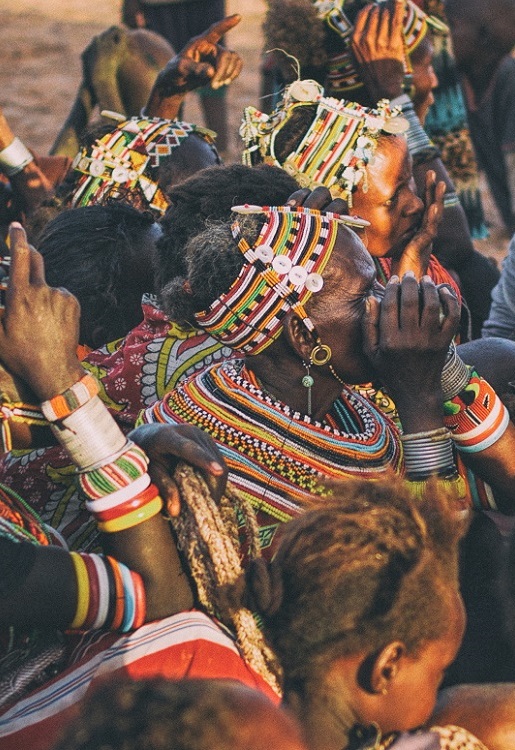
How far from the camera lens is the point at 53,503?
2836 millimetres

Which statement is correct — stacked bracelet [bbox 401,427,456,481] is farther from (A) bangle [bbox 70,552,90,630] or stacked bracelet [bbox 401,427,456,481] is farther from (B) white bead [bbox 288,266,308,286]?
(A) bangle [bbox 70,552,90,630]

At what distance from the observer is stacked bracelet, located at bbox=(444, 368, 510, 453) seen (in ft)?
9.41

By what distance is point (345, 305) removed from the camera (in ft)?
9.09

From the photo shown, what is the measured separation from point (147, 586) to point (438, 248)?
2.85m

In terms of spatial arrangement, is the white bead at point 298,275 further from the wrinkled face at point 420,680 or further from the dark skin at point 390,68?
the dark skin at point 390,68

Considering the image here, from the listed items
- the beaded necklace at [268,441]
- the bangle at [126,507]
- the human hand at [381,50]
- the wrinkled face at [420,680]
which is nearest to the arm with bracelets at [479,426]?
the beaded necklace at [268,441]

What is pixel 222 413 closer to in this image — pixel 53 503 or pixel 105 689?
pixel 53 503

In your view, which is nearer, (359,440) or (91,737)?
(91,737)

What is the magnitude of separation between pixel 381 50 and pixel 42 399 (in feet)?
9.91

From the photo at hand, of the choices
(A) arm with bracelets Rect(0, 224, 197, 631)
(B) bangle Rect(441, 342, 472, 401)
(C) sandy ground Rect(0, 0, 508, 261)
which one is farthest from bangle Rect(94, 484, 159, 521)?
(C) sandy ground Rect(0, 0, 508, 261)

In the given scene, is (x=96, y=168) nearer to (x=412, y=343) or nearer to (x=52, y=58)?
(x=412, y=343)

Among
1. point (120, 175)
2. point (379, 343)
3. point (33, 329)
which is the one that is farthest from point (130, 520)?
point (120, 175)

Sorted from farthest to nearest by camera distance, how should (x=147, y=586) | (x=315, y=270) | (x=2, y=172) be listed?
(x=2, y=172) < (x=315, y=270) < (x=147, y=586)

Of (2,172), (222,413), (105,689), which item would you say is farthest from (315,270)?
(2,172)
